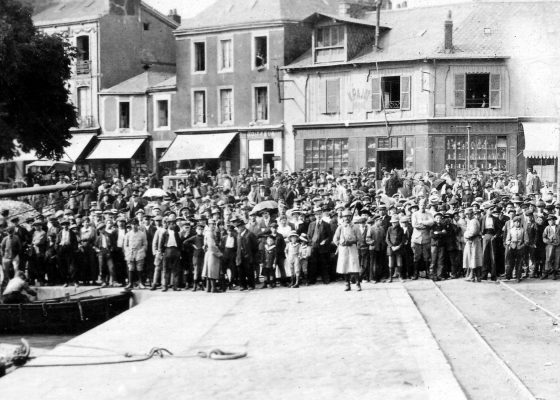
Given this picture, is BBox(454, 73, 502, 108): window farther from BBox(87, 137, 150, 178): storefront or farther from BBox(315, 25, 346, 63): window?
BBox(87, 137, 150, 178): storefront

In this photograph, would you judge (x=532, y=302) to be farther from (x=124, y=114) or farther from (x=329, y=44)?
(x=124, y=114)

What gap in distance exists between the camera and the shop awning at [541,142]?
137 feet

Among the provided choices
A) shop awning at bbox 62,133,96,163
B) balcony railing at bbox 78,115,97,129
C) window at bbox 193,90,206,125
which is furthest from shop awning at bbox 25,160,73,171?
window at bbox 193,90,206,125

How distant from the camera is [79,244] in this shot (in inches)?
1035

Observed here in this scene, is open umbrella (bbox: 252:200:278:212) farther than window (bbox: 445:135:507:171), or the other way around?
window (bbox: 445:135:507:171)

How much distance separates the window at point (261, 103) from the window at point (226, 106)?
166 centimetres

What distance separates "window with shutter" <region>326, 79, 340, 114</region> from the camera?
1809 inches

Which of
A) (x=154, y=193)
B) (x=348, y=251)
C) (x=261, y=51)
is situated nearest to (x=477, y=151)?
(x=261, y=51)

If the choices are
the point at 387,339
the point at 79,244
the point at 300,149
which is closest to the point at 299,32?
the point at 300,149

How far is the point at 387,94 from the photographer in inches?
1751

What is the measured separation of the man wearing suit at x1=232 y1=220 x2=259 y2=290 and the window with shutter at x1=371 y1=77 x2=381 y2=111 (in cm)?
2158

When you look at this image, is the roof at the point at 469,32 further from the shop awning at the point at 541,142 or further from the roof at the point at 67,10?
the roof at the point at 67,10

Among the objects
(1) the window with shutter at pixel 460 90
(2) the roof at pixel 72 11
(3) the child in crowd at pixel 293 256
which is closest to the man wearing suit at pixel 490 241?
(3) the child in crowd at pixel 293 256

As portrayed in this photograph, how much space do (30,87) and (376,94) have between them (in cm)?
1611
